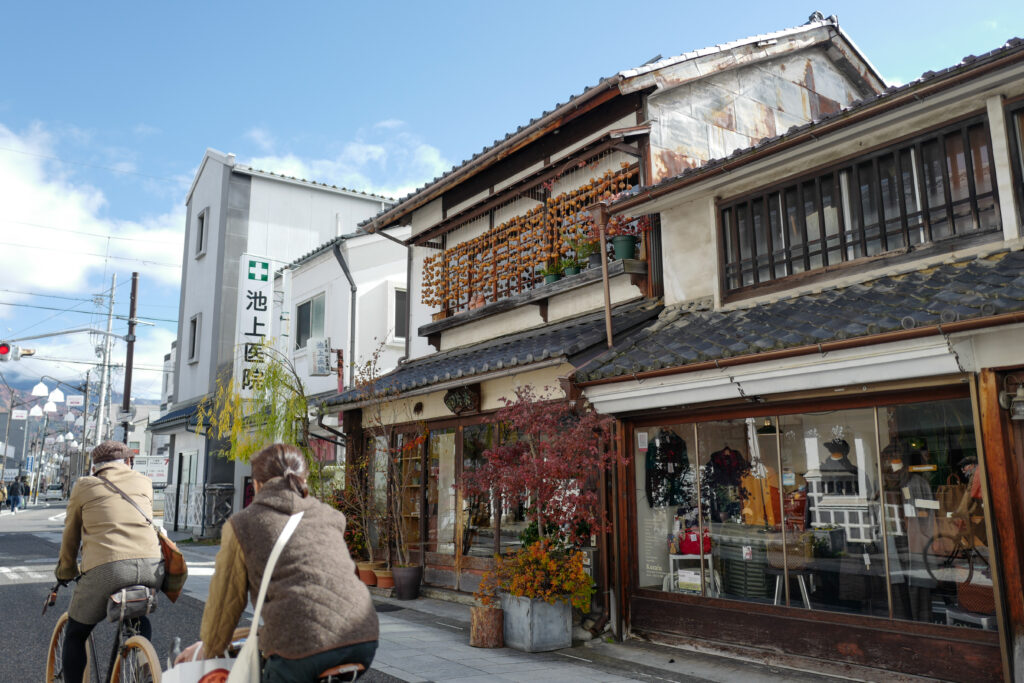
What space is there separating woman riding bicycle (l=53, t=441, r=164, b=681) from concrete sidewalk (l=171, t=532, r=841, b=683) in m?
2.90

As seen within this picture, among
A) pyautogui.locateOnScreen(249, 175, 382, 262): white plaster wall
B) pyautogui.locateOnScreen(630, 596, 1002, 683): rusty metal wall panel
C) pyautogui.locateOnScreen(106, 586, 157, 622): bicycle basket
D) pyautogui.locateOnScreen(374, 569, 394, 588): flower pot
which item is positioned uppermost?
pyautogui.locateOnScreen(249, 175, 382, 262): white plaster wall

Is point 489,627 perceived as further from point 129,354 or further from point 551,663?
point 129,354

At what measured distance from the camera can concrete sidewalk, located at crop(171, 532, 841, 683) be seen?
6805 millimetres

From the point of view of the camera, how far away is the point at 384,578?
476 inches

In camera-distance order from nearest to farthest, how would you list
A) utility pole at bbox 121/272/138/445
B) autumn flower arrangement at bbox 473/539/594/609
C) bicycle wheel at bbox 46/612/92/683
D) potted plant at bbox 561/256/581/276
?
bicycle wheel at bbox 46/612/92/683 → autumn flower arrangement at bbox 473/539/594/609 → potted plant at bbox 561/256/581/276 → utility pole at bbox 121/272/138/445

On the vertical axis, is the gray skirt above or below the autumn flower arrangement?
above

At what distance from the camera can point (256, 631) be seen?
9.82 ft

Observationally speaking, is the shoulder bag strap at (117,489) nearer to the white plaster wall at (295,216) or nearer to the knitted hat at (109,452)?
the knitted hat at (109,452)

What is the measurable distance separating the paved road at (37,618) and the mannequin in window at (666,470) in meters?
3.58

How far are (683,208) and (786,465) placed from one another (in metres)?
3.40

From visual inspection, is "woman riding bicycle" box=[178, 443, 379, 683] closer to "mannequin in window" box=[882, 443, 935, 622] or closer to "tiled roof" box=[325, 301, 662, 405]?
"mannequin in window" box=[882, 443, 935, 622]

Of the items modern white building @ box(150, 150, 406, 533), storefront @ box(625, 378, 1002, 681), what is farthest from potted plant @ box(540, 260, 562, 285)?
modern white building @ box(150, 150, 406, 533)

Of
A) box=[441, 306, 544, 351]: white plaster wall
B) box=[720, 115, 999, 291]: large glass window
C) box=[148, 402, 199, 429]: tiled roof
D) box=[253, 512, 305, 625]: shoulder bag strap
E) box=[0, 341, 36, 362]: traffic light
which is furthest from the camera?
box=[148, 402, 199, 429]: tiled roof

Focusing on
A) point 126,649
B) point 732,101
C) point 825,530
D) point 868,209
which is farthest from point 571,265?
point 126,649
